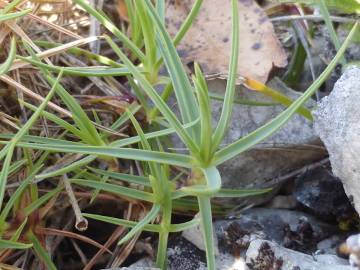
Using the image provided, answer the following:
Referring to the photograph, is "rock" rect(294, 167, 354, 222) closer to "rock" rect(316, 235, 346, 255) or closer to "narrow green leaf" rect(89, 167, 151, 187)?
"rock" rect(316, 235, 346, 255)

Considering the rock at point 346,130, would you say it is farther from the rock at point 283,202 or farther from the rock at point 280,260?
the rock at point 283,202

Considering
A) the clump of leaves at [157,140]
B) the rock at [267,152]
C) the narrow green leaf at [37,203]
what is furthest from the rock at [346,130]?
the narrow green leaf at [37,203]

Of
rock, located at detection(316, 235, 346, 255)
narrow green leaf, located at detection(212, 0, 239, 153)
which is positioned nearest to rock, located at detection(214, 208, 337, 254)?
rock, located at detection(316, 235, 346, 255)

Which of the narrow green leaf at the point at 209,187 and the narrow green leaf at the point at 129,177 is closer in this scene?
the narrow green leaf at the point at 209,187

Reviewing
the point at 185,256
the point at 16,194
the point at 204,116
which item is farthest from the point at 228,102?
the point at 16,194

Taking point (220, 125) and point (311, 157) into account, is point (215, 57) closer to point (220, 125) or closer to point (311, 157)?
point (311, 157)

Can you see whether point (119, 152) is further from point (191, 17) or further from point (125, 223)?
point (191, 17)
